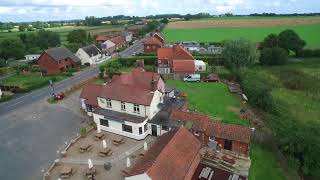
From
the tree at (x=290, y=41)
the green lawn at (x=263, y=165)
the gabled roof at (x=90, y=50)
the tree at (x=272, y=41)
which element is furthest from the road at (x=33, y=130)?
the tree at (x=290, y=41)

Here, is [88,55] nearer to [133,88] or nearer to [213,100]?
[213,100]

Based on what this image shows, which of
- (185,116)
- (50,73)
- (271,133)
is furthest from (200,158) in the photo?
(50,73)

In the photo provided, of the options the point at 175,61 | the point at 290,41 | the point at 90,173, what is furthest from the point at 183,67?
the point at 90,173

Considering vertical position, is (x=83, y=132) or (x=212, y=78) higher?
(x=212, y=78)

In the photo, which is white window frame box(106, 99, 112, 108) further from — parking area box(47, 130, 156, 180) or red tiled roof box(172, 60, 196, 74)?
red tiled roof box(172, 60, 196, 74)

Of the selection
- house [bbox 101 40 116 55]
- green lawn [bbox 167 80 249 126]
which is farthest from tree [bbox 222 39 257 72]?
house [bbox 101 40 116 55]

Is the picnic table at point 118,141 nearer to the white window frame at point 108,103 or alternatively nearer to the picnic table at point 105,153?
the picnic table at point 105,153
